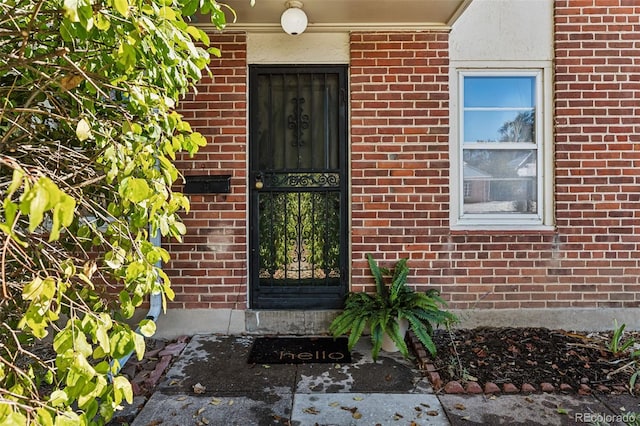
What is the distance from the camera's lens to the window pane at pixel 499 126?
13.6ft

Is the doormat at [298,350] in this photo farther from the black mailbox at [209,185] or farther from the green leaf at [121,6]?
the green leaf at [121,6]

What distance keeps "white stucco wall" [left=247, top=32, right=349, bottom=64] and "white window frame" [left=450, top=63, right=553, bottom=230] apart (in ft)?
3.63

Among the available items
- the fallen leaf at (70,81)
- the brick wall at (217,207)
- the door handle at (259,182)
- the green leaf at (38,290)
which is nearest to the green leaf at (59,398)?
the green leaf at (38,290)

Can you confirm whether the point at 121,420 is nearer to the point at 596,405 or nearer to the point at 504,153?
the point at 596,405

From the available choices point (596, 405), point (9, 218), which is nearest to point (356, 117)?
point (596, 405)

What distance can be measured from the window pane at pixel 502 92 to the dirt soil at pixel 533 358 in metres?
2.15

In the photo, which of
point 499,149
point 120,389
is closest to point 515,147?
point 499,149

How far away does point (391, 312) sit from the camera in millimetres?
3570

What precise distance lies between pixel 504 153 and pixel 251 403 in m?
3.19

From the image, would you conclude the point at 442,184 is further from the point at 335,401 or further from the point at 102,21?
the point at 102,21

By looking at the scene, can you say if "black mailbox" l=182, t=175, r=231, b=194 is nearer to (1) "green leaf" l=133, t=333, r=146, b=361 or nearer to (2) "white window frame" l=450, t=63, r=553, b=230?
(2) "white window frame" l=450, t=63, r=553, b=230

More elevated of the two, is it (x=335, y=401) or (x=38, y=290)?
(x=38, y=290)

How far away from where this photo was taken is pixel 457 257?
4027 mm

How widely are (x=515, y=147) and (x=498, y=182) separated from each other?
0.37m
